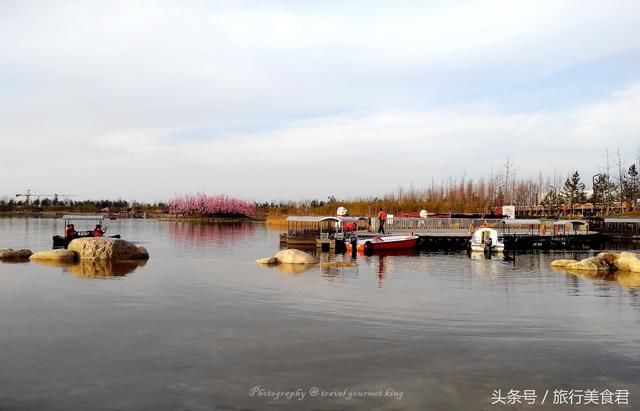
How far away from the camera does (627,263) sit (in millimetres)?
30766

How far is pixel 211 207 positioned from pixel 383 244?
110m

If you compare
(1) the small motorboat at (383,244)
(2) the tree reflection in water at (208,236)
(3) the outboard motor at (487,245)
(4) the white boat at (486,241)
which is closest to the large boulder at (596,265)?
(3) the outboard motor at (487,245)

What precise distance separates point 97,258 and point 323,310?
768 inches

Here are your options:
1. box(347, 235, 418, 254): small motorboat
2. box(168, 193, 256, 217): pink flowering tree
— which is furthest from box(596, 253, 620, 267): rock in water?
box(168, 193, 256, 217): pink flowering tree

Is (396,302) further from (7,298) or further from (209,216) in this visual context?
(209,216)

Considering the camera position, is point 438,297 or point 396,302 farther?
point 438,297

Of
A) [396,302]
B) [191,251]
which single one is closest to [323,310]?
[396,302]

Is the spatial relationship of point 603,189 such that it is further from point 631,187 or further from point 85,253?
point 85,253

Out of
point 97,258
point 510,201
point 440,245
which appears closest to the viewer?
point 97,258

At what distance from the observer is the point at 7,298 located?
64.5 feet

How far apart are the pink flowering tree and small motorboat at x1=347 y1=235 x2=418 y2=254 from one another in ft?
322

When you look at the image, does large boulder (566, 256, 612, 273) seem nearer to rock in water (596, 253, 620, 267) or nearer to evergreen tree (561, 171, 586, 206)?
rock in water (596, 253, 620, 267)

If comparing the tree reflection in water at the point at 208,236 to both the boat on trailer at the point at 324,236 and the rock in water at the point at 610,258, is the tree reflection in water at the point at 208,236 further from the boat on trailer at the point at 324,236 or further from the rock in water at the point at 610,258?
the rock in water at the point at 610,258

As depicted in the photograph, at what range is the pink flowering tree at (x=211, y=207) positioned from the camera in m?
142
